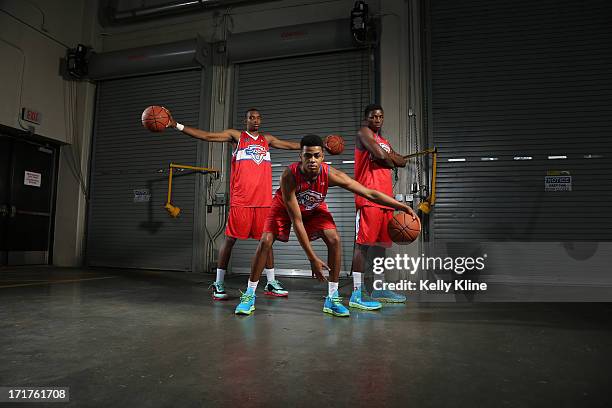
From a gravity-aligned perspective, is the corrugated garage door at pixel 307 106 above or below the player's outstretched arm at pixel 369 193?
above

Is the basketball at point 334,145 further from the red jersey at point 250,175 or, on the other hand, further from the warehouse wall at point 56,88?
the warehouse wall at point 56,88

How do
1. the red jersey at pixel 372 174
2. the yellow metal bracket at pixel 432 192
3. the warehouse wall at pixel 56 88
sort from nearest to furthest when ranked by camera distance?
the red jersey at pixel 372 174 → the yellow metal bracket at pixel 432 192 → the warehouse wall at pixel 56 88

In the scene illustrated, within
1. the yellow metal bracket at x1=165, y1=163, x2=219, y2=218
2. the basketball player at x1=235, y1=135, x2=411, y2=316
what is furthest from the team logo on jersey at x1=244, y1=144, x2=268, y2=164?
the yellow metal bracket at x1=165, y1=163, x2=219, y2=218

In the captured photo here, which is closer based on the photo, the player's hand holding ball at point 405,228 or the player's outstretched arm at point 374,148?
the player's hand holding ball at point 405,228

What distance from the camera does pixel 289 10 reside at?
5977mm

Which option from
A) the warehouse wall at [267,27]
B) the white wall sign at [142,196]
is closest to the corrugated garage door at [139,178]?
the white wall sign at [142,196]

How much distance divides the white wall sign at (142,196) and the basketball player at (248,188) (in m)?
3.13

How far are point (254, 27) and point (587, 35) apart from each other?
4.58m

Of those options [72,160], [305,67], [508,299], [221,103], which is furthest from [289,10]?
[508,299]

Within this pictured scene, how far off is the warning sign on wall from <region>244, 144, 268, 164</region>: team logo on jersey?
11.7 feet

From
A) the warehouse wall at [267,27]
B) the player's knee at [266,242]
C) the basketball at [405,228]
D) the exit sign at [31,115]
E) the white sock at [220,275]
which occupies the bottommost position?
the white sock at [220,275]

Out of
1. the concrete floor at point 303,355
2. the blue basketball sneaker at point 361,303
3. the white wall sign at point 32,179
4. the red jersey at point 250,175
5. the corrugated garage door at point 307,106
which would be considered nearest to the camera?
the concrete floor at point 303,355

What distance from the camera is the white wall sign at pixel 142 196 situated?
6340mm

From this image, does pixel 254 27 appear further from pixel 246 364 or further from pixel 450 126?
pixel 246 364
